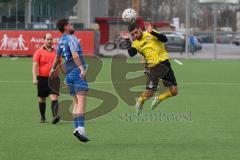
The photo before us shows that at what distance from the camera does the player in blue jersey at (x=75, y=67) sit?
37.9 feet

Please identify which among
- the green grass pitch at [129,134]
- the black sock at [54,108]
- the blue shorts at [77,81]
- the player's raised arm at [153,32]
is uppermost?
the player's raised arm at [153,32]

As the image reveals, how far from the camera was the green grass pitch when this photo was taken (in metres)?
10.7

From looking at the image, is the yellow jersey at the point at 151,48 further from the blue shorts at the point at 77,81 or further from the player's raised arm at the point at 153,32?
the blue shorts at the point at 77,81

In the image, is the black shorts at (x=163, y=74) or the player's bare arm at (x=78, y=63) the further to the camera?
the black shorts at (x=163, y=74)

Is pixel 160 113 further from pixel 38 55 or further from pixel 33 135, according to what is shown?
pixel 33 135

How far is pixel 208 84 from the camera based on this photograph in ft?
87.7

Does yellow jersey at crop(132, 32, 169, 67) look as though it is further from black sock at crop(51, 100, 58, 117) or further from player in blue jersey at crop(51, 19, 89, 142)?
player in blue jersey at crop(51, 19, 89, 142)

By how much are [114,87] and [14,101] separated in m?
5.73

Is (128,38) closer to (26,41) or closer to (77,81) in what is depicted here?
(77,81)

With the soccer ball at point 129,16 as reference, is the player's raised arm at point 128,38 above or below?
below

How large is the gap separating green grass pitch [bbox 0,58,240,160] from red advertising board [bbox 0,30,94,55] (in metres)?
23.8

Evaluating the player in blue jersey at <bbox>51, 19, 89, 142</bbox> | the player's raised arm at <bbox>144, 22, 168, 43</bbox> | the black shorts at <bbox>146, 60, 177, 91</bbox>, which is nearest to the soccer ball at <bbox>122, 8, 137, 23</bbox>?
the player's raised arm at <bbox>144, 22, 168, 43</bbox>

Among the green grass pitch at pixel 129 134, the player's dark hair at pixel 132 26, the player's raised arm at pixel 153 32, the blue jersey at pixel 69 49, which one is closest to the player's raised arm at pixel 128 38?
the player's dark hair at pixel 132 26

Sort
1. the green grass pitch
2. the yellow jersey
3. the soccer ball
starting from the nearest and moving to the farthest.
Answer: the green grass pitch
the soccer ball
the yellow jersey
